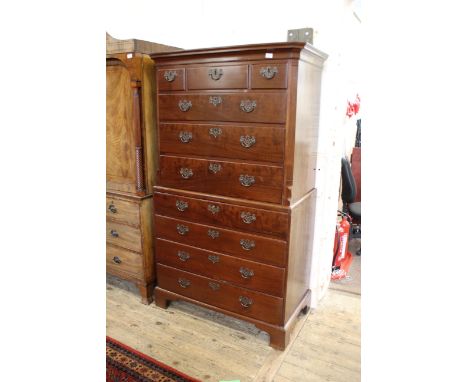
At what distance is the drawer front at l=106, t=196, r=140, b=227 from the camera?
7.86 feet

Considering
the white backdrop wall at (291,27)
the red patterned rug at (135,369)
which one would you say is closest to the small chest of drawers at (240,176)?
the white backdrop wall at (291,27)

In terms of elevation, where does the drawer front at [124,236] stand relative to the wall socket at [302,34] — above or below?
below

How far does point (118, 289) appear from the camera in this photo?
2717mm

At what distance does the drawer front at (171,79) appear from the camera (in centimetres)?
201

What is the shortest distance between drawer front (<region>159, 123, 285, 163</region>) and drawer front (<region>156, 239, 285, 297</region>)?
0.61 m

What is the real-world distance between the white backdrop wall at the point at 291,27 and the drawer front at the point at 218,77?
0.56 metres

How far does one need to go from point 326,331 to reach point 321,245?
0.55 m

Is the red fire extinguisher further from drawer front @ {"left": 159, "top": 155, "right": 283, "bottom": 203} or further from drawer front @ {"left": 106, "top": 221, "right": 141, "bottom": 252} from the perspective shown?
drawer front @ {"left": 106, "top": 221, "right": 141, "bottom": 252}

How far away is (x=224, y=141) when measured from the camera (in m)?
1.95

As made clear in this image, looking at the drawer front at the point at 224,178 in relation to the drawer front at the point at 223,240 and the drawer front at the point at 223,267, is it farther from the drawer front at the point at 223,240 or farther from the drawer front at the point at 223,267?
the drawer front at the point at 223,267

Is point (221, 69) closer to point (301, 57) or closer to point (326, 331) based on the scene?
point (301, 57)

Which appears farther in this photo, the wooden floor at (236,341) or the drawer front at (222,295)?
the drawer front at (222,295)
